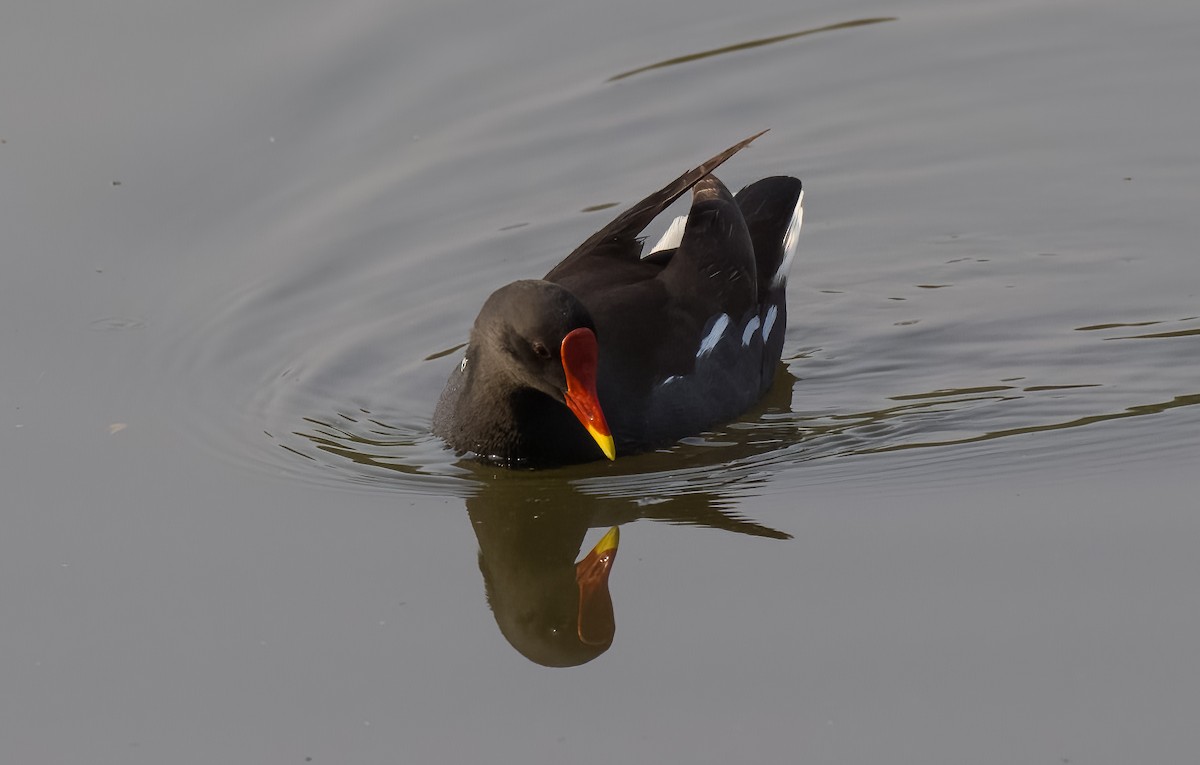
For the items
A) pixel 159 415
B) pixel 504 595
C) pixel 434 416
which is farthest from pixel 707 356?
pixel 159 415

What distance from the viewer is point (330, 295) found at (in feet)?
29.7

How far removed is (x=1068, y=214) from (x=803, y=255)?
4.55ft

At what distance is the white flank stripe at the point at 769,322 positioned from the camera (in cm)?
842

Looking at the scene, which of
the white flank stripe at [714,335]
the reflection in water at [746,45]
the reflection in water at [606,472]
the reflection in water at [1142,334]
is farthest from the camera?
the reflection in water at [746,45]

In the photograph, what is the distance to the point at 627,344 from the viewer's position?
757 centimetres

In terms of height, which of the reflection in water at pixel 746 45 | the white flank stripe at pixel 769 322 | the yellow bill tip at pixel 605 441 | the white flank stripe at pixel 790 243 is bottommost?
the white flank stripe at pixel 769 322

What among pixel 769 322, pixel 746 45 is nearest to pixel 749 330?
pixel 769 322

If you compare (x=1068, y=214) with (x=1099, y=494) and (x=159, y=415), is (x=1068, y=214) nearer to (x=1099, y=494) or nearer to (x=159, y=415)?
(x=1099, y=494)

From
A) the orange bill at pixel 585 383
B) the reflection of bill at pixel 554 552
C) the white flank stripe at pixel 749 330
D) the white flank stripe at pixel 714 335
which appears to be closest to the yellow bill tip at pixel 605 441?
the orange bill at pixel 585 383

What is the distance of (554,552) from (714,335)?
4.81ft

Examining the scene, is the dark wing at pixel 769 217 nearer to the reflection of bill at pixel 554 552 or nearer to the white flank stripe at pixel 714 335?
the white flank stripe at pixel 714 335

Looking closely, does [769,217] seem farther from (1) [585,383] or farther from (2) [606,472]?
(1) [585,383]

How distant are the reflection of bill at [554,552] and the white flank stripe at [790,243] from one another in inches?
72.5

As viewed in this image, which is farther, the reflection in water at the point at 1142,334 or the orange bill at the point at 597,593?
the reflection in water at the point at 1142,334
